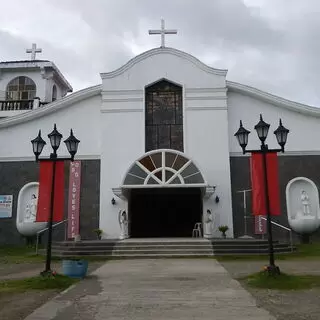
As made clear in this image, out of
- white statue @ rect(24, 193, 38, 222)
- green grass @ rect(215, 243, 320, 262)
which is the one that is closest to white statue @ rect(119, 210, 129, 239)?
white statue @ rect(24, 193, 38, 222)

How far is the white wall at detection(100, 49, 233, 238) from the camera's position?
67.0 feet

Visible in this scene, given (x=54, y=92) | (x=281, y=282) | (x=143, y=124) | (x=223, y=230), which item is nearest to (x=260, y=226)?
(x=223, y=230)

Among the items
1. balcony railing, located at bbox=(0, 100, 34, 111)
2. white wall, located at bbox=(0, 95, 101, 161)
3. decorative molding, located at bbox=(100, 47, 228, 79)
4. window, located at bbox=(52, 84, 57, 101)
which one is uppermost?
window, located at bbox=(52, 84, 57, 101)

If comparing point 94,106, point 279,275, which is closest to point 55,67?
point 94,106

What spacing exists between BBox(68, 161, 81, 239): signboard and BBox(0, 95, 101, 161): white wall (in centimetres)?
121

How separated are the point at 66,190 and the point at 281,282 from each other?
14468 mm

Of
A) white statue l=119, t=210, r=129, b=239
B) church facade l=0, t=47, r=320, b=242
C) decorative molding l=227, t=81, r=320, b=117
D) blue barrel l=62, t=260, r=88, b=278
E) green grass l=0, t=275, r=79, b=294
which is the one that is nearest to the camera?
green grass l=0, t=275, r=79, b=294

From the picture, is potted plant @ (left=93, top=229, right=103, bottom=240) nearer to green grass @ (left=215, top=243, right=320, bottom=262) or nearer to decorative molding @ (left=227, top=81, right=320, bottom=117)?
green grass @ (left=215, top=243, right=320, bottom=262)

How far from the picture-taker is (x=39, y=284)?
28.3 feet

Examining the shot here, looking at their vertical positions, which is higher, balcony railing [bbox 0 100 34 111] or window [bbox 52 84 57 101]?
window [bbox 52 84 57 101]

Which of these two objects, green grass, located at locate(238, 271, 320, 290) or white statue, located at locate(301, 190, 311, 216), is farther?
white statue, located at locate(301, 190, 311, 216)

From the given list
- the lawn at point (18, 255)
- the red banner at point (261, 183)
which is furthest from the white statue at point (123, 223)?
the red banner at point (261, 183)

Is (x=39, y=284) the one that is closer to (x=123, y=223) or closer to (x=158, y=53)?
(x=123, y=223)

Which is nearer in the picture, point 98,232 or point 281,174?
point 98,232
